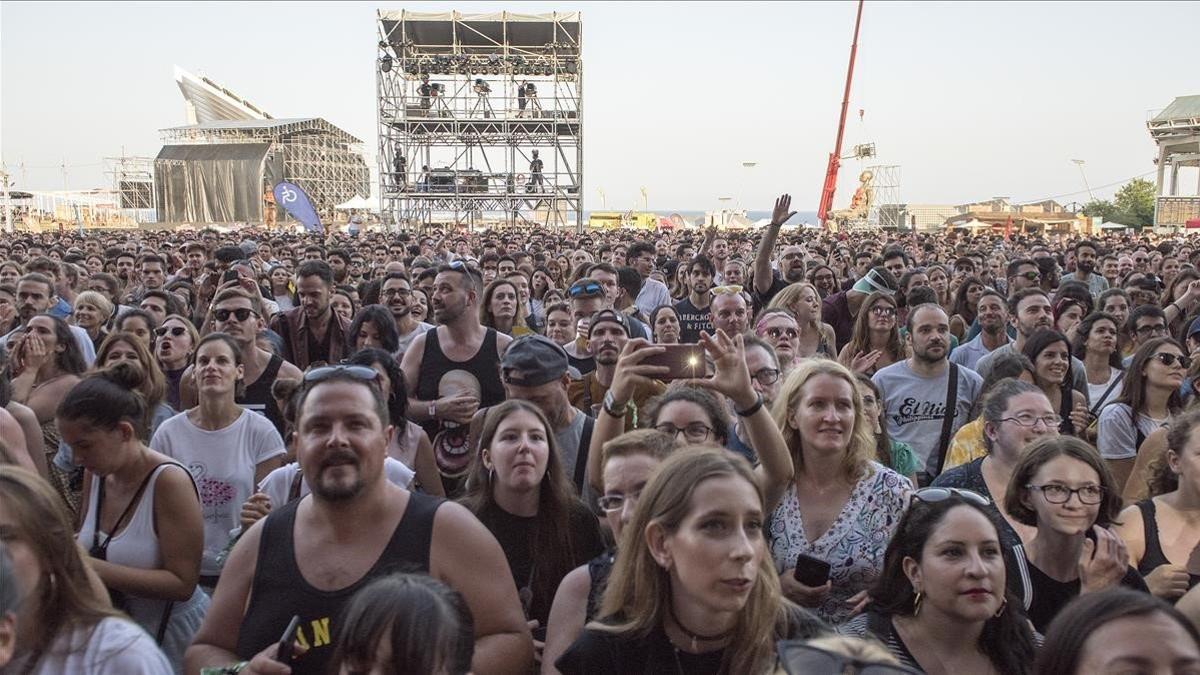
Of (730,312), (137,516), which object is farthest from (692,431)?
(730,312)

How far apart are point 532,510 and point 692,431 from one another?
641mm

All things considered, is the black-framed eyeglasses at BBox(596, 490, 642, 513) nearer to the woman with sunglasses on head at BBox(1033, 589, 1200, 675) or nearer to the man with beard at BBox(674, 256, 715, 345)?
the woman with sunglasses on head at BBox(1033, 589, 1200, 675)

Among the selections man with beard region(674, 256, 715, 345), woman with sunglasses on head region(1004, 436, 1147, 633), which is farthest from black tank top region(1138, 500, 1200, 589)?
man with beard region(674, 256, 715, 345)

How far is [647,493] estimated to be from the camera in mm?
2443

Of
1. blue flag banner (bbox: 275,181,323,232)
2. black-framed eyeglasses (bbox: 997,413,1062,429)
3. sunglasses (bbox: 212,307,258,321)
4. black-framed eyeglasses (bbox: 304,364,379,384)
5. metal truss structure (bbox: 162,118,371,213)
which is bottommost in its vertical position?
black-framed eyeglasses (bbox: 997,413,1062,429)

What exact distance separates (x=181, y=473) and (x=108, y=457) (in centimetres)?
24

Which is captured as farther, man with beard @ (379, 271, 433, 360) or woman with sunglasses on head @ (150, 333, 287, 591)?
man with beard @ (379, 271, 433, 360)

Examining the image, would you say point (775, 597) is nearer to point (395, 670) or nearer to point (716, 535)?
point (716, 535)

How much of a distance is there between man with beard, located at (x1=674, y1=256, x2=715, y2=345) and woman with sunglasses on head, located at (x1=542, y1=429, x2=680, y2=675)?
4385 millimetres

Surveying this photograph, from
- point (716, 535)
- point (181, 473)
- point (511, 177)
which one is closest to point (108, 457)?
point (181, 473)

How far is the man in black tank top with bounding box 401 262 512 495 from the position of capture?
4898 millimetres

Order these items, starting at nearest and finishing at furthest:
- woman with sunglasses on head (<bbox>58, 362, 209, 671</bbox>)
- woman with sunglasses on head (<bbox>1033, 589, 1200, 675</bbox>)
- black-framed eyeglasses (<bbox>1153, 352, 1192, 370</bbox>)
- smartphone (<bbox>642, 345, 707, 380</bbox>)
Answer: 1. woman with sunglasses on head (<bbox>1033, 589, 1200, 675</bbox>)
2. woman with sunglasses on head (<bbox>58, 362, 209, 671</bbox>)
3. smartphone (<bbox>642, 345, 707, 380</bbox>)
4. black-framed eyeglasses (<bbox>1153, 352, 1192, 370</bbox>)

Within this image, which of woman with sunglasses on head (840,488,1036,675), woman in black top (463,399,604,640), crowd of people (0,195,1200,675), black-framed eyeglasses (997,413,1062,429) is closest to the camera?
crowd of people (0,195,1200,675)

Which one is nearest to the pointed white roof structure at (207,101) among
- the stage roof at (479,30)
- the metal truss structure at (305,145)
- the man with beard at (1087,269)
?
the metal truss structure at (305,145)
